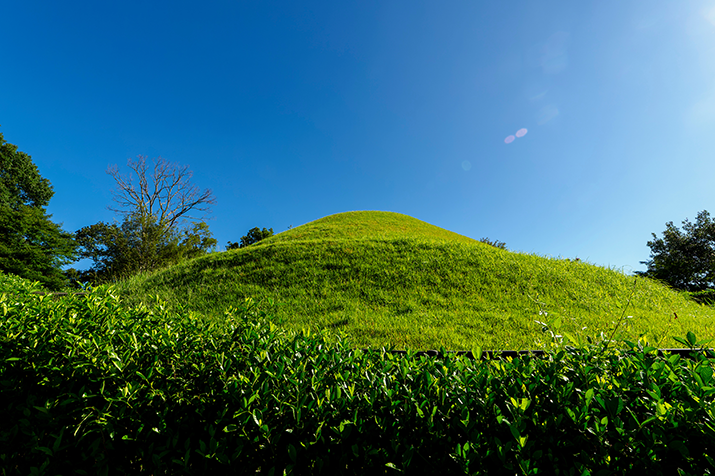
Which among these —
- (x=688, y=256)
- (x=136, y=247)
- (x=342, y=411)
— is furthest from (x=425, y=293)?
(x=688, y=256)

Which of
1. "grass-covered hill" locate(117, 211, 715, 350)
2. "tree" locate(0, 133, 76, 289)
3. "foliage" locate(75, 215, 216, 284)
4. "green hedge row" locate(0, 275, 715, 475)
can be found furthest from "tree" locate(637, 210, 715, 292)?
"tree" locate(0, 133, 76, 289)

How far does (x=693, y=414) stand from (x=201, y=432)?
2.39 m

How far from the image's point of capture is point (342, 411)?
1410 mm

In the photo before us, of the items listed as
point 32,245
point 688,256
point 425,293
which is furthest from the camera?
point 688,256

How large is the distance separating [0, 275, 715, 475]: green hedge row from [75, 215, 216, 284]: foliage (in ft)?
64.3

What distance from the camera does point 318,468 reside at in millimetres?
1293

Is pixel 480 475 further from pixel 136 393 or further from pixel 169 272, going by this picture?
pixel 169 272

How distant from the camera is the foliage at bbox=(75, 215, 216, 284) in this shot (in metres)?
19.8

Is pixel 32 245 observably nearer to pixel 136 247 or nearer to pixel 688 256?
pixel 136 247

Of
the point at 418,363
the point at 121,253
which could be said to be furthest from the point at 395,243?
the point at 121,253

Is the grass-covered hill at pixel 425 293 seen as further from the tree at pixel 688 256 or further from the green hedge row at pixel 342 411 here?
the tree at pixel 688 256

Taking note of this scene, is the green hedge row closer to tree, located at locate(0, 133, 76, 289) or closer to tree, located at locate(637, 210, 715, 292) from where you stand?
tree, located at locate(0, 133, 76, 289)

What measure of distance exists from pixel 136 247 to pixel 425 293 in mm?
22529

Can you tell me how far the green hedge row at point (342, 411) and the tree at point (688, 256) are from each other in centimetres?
3091
